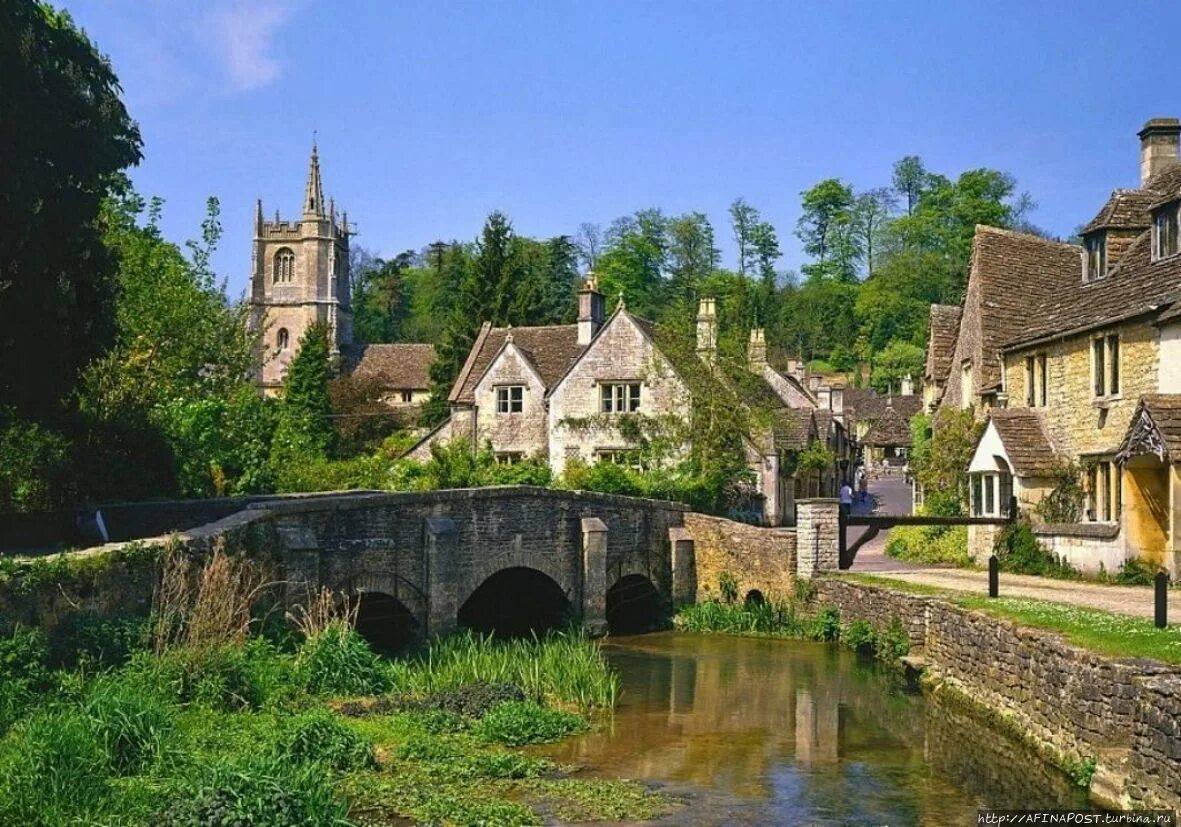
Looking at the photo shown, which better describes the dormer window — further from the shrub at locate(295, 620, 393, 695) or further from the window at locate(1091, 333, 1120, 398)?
the shrub at locate(295, 620, 393, 695)

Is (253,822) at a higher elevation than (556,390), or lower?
lower

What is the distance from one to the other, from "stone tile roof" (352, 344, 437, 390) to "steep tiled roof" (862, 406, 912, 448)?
32207mm

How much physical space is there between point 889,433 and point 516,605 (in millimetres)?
60390

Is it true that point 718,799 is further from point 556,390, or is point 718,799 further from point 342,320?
point 342,320

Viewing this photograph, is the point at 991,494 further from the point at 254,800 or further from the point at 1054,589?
the point at 254,800

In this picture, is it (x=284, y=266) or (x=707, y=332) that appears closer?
(x=707, y=332)

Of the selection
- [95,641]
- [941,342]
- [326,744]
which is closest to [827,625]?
[326,744]

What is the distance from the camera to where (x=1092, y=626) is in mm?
17266

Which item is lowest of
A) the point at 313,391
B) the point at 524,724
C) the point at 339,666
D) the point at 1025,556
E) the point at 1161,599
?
the point at 524,724

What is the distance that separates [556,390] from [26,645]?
3090 cm

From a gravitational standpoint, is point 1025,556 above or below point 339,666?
above

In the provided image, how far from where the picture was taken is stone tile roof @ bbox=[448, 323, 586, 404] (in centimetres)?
4575

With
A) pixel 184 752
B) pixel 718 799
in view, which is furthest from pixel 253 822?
pixel 718 799

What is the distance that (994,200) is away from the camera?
106 m
